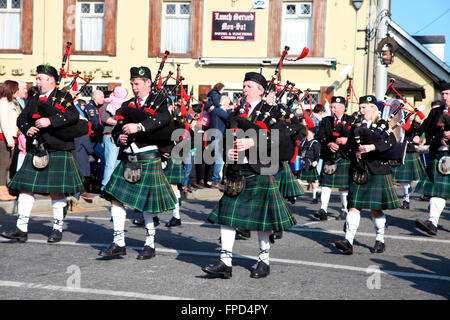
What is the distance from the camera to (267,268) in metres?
5.62

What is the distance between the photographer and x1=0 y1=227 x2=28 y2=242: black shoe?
269 inches

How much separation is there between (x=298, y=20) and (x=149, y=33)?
4.31 metres

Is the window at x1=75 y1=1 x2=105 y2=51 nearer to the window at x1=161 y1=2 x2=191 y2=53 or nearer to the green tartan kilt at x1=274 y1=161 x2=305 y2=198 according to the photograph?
the window at x1=161 y1=2 x2=191 y2=53

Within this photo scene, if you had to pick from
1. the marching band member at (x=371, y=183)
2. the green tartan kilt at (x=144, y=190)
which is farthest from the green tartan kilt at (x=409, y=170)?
the green tartan kilt at (x=144, y=190)

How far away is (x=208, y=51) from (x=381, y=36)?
4891mm

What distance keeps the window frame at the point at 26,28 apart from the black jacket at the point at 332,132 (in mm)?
12018

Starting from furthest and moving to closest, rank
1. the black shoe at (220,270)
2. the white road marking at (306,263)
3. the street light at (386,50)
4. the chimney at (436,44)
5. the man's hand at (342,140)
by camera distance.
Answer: the chimney at (436,44) < the street light at (386,50) < the man's hand at (342,140) < the white road marking at (306,263) < the black shoe at (220,270)

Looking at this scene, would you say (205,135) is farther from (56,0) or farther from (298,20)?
(56,0)

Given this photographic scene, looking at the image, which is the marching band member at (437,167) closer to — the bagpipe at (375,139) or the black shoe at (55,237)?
the bagpipe at (375,139)

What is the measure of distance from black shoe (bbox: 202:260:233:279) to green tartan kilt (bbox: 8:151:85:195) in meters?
2.43

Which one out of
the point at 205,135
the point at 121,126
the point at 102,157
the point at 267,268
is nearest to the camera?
the point at 267,268

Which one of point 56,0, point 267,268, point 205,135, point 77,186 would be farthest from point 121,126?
point 56,0

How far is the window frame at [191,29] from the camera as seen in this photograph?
60.2 feet

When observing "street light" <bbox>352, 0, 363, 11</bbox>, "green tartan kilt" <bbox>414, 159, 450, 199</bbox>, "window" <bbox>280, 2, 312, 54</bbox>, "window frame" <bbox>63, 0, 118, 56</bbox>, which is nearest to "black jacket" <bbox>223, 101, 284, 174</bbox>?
"green tartan kilt" <bbox>414, 159, 450, 199</bbox>
